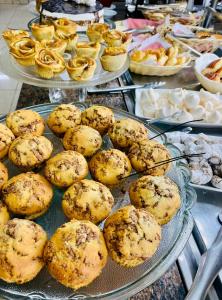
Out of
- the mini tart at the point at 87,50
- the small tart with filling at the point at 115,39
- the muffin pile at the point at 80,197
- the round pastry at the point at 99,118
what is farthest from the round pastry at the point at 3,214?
the small tart with filling at the point at 115,39

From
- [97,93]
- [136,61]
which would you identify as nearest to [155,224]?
[97,93]

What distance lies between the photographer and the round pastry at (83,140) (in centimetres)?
81

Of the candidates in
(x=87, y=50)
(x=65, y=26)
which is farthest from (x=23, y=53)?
(x=65, y=26)

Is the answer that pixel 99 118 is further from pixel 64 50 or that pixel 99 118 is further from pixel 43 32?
pixel 43 32

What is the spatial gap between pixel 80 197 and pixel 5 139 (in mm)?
275

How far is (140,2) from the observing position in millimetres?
2549

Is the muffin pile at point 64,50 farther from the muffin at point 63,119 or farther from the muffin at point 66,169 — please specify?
the muffin at point 66,169

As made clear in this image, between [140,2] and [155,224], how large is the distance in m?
2.35

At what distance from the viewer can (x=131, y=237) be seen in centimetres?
57

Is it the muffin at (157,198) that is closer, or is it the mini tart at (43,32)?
the muffin at (157,198)

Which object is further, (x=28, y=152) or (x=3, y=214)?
(x=28, y=152)

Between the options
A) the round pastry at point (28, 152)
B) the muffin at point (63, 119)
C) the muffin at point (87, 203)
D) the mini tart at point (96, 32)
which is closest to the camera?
the muffin at point (87, 203)

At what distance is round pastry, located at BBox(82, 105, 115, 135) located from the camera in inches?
34.9

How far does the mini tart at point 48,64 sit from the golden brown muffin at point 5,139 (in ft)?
1.36
